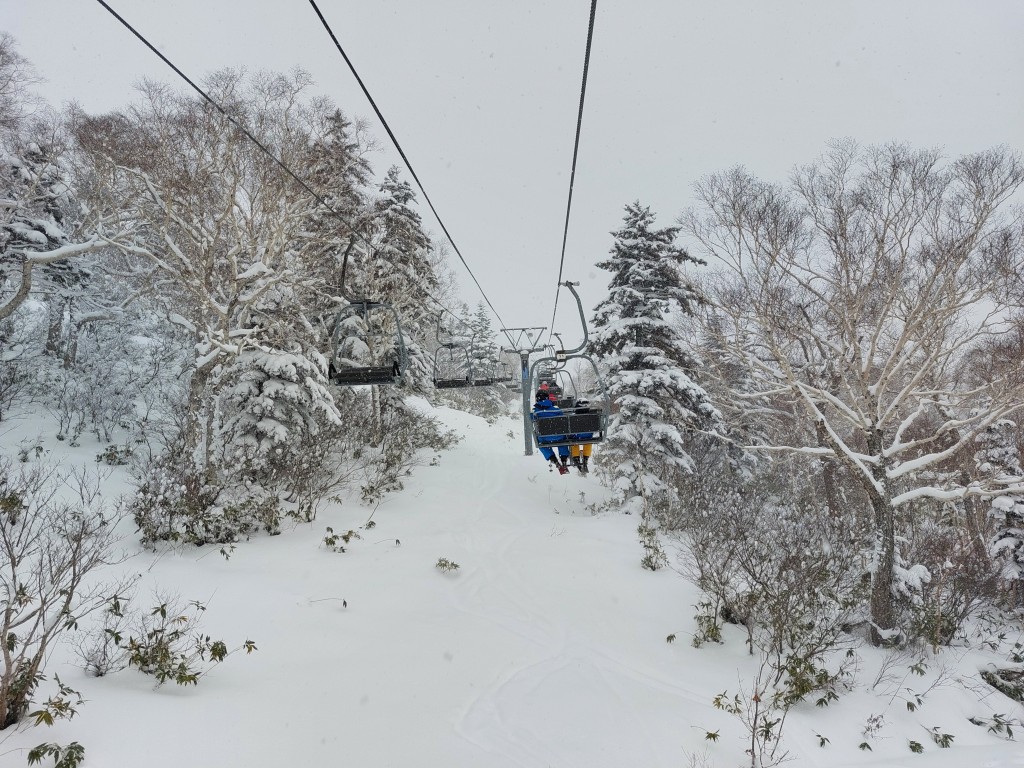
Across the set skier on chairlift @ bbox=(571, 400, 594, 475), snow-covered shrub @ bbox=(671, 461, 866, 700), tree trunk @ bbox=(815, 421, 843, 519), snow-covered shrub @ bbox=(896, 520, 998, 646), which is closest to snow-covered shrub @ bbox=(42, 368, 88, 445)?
skier on chairlift @ bbox=(571, 400, 594, 475)

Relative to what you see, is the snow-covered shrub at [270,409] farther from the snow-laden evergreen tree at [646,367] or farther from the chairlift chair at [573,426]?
the snow-laden evergreen tree at [646,367]

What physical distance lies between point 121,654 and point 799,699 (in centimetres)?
839

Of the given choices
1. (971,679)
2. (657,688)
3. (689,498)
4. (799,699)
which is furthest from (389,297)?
(971,679)

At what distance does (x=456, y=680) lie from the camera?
5.89m

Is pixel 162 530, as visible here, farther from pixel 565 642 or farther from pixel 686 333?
pixel 686 333

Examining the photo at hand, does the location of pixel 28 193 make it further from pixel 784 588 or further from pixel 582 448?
pixel 784 588

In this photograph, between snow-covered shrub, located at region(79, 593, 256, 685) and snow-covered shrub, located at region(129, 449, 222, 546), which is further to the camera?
snow-covered shrub, located at region(129, 449, 222, 546)

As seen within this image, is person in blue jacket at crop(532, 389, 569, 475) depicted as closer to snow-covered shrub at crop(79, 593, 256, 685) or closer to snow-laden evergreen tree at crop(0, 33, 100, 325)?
snow-covered shrub at crop(79, 593, 256, 685)

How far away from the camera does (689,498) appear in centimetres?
1327

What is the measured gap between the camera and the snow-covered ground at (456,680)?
4309 millimetres

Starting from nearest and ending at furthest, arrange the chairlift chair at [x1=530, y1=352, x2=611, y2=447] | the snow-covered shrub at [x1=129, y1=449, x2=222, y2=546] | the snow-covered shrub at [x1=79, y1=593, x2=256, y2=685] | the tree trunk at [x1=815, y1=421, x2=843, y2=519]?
1. the snow-covered shrub at [x1=79, y1=593, x2=256, y2=685]
2. the snow-covered shrub at [x1=129, y1=449, x2=222, y2=546]
3. the chairlift chair at [x1=530, y1=352, x2=611, y2=447]
4. the tree trunk at [x1=815, y1=421, x2=843, y2=519]

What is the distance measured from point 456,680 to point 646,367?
11.5 metres

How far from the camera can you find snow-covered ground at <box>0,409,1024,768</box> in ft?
14.1

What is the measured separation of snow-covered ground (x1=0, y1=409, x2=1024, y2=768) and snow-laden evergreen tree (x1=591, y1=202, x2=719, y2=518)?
4.17 metres
